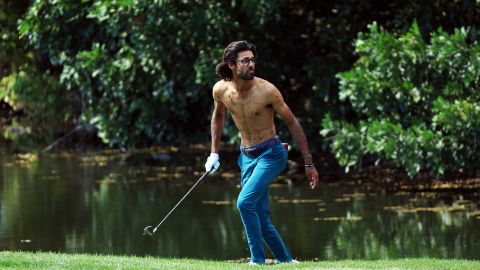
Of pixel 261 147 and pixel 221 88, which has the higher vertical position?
pixel 221 88

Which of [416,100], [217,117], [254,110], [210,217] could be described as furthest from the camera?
[416,100]

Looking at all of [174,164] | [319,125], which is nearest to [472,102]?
[319,125]

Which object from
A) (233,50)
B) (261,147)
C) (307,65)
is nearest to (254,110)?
(261,147)

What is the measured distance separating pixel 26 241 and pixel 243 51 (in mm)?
6927

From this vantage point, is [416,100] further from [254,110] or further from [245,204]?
[245,204]

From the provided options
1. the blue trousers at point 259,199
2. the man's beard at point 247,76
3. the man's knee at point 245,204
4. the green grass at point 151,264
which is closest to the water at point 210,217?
the green grass at point 151,264

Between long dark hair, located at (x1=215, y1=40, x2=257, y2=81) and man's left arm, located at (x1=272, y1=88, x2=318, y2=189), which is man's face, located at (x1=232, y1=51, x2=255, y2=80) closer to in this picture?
long dark hair, located at (x1=215, y1=40, x2=257, y2=81)

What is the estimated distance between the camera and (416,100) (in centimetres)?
1988

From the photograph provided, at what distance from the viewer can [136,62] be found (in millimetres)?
24594

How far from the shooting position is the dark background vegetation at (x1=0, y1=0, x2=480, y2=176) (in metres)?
19.4

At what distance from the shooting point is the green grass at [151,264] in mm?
10299

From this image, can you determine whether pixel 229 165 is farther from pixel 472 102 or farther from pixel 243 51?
pixel 243 51

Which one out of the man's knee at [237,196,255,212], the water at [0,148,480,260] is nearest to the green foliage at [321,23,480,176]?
the water at [0,148,480,260]

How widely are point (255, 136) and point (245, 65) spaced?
2.12 ft
